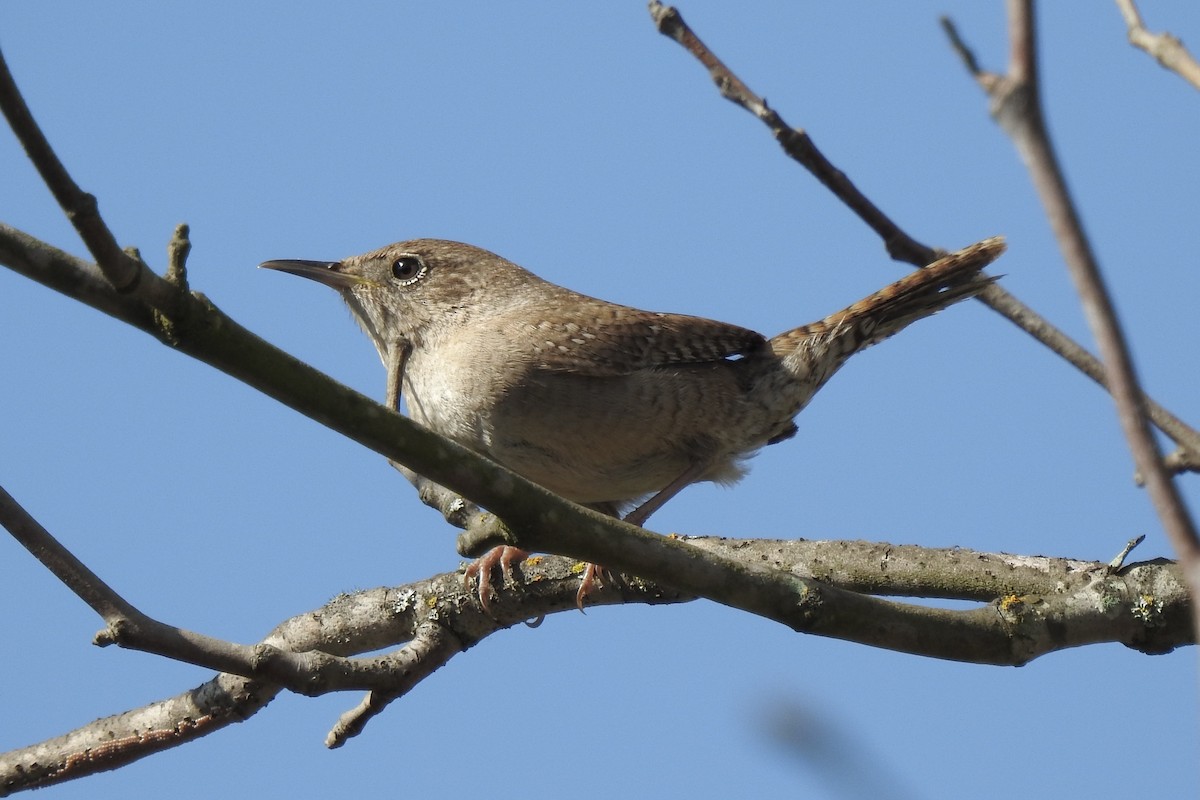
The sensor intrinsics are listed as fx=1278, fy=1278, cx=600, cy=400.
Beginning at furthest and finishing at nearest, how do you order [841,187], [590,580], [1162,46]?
[590,580], [841,187], [1162,46]

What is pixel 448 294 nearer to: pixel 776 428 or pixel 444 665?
pixel 776 428

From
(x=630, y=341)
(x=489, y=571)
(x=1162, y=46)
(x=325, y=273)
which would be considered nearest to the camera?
(x=1162, y=46)

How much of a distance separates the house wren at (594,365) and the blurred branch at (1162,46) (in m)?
3.47

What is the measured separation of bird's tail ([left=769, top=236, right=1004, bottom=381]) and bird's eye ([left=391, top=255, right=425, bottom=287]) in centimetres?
188

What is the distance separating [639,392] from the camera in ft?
19.0

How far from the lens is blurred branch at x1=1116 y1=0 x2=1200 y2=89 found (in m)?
1.97

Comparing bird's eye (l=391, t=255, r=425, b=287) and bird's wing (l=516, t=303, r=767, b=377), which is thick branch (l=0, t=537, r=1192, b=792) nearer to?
bird's wing (l=516, t=303, r=767, b=377)

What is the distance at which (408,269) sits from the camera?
6762 millimetres

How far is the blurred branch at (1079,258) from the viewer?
3.81ft

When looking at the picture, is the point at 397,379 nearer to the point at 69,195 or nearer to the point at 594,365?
the point at 594,365

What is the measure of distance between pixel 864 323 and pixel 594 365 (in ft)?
4.80

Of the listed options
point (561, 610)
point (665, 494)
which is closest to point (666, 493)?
point (665, 494)

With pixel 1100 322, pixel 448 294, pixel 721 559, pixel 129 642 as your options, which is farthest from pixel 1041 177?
pixel 448 294

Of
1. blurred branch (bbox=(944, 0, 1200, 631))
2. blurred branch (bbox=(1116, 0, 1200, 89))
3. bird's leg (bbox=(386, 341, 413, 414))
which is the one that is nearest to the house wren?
bird's leg (bbox=(386, 341, 413, 414))
